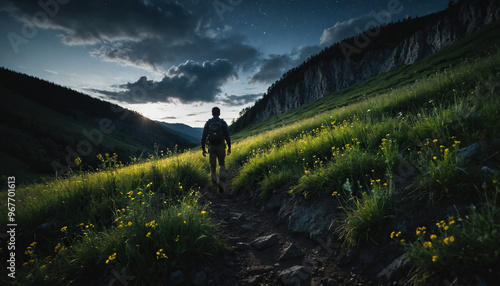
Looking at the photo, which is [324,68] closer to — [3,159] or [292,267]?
[292,267]

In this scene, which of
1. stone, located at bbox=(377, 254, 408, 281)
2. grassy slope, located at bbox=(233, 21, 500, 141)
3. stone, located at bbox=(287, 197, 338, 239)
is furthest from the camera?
grassy slope, located at bbox=(233, 21, 500, 141)

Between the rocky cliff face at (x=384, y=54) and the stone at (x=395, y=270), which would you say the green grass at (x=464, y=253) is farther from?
the rocky cliff face at (x=384, y=54)

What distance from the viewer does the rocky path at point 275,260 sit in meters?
2.99

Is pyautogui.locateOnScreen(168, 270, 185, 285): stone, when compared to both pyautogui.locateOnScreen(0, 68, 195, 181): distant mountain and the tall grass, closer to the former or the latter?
the tall grass

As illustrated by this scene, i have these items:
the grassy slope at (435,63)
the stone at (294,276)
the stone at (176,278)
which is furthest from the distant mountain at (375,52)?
the stone at (176,278)

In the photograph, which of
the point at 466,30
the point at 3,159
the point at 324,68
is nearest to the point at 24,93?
the point at 3,159

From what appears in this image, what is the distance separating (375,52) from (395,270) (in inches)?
4449

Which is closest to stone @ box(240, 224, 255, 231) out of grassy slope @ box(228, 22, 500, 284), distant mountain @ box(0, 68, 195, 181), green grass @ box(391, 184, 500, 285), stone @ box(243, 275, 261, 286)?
grassy slope @ box(228, 22, 500, 284)

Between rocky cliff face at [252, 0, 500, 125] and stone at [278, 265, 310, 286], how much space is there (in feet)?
316

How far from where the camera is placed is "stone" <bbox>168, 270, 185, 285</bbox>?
9.44 feet

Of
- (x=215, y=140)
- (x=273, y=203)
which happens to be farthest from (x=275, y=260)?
(x=215, y=140)

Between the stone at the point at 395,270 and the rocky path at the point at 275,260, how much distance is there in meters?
0.29

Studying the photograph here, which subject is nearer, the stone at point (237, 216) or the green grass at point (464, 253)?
the green grass at point (464, 253)

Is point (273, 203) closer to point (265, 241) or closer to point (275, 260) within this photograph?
point (265, 241)
